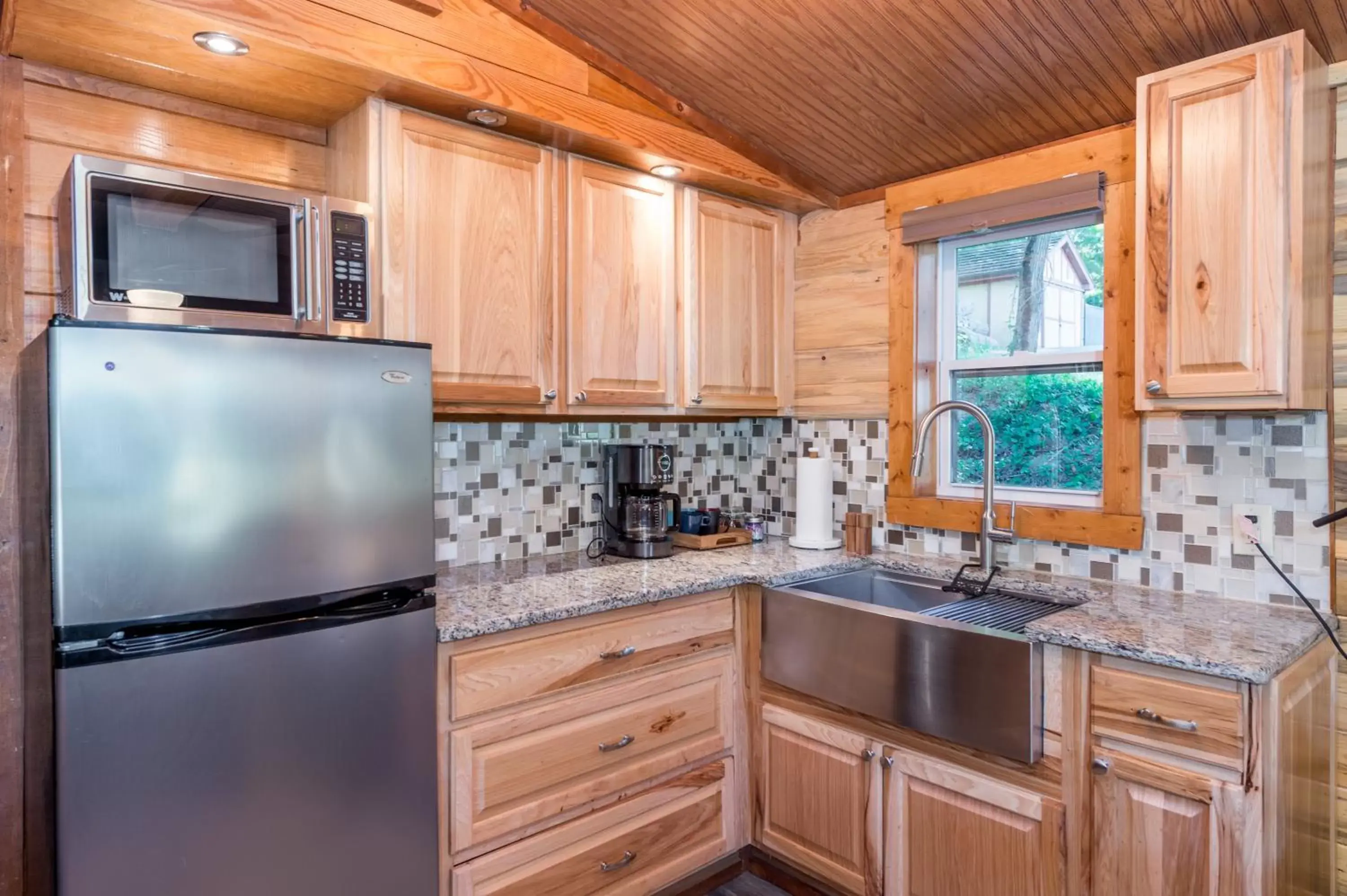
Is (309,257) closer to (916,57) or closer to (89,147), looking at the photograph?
(89,147)

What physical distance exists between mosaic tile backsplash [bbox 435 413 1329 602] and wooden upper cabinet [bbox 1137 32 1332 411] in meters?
0.25

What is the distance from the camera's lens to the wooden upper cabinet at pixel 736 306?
2.59 m

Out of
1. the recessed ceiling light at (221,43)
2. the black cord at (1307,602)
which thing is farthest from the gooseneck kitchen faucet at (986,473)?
the recessed ceiling light at (221,43)

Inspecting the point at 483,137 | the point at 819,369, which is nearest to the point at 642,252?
the point at 483,137

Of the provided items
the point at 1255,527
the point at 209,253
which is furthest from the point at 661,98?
the point at 1255,527

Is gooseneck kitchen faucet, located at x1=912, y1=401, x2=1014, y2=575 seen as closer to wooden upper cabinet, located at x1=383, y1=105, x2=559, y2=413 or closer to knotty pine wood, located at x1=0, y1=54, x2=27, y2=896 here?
wooden upper cabinet, located at x1=383, y1=105, x2=559, y2=413

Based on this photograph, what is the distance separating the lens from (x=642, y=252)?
2.44 metres

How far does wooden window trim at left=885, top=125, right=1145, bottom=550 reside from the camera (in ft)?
7.05

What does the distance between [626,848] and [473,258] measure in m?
1.59

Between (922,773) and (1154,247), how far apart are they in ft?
4.49

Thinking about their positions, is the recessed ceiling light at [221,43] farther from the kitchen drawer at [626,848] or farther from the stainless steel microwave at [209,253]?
the kitchen drawer at [626,848]

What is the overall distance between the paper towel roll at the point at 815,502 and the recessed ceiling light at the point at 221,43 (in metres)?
1.94

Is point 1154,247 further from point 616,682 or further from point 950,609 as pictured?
point 616,682

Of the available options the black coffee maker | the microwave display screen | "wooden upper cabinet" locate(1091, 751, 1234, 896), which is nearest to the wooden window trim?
"wooden upper cabinet" locate(1091, 751, 1234, 896)
